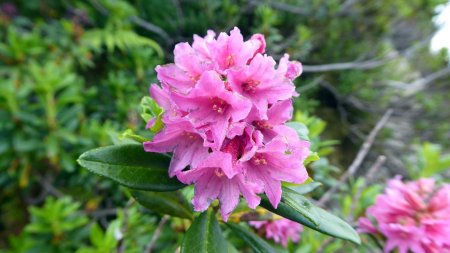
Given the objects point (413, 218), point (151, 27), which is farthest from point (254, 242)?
point (151, 27)

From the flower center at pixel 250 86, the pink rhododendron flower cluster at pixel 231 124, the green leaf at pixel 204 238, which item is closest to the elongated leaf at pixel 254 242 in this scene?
the green leaf at pixel 204 238

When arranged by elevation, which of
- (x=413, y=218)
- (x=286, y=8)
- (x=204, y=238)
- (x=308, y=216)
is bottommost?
(x=204, y=238)

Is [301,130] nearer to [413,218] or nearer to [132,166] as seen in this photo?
[132,166]

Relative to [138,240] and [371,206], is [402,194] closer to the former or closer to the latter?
[371,206]

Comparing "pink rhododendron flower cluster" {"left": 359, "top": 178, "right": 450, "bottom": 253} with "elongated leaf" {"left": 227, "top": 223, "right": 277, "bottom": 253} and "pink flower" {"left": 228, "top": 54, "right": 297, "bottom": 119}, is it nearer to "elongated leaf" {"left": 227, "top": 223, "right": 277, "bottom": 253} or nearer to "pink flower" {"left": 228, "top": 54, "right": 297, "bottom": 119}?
"elongated leaf" {"left": 227, "top": 223, "right": 277, "bottom": 253}

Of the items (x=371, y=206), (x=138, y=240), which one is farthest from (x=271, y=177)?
(x=138, y=240)

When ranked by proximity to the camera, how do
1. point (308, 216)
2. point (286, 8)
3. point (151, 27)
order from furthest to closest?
point (286, 8), point (151, 27), point (308, 216)

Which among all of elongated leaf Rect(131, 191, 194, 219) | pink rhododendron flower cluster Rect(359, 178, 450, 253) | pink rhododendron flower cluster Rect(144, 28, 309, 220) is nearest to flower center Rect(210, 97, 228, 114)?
pink rhododendron flower cluster Rect(144, 28, 309, 220)
